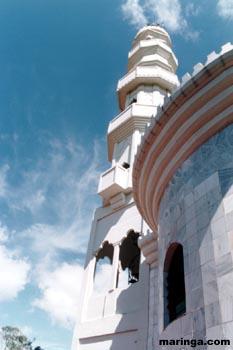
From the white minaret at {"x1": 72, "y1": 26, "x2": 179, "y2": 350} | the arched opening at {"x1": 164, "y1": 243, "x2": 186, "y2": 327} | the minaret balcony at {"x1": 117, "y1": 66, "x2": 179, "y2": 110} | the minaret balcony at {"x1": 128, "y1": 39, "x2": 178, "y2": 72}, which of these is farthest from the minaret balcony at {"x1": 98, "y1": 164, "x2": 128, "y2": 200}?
the minaret balcony at {"x1": 128, "y1": 39, "x2": 178, "y2": 72}

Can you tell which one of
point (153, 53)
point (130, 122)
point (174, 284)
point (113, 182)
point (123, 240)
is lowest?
point (174, 284)

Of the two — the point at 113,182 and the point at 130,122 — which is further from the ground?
the point at 130,122

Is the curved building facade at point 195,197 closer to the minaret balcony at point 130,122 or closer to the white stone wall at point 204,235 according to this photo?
the white stone wall at point 204,235

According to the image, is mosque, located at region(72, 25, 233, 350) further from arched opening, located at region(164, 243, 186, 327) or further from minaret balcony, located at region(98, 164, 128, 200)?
minaret balcony, located at region(98, 164, 128, 200)

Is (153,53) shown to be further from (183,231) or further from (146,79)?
(183,231)

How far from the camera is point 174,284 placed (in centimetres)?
549

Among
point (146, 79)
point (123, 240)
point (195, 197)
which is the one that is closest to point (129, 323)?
point (123, 240)

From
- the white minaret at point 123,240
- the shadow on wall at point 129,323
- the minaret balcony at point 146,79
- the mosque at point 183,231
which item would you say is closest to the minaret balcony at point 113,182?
the white minaret at point 123,240

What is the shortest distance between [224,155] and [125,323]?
6.20m

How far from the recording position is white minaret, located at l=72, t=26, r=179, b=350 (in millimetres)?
8984

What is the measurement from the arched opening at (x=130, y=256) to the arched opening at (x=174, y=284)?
5.85 meters

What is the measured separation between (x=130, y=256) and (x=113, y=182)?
2.91 meters

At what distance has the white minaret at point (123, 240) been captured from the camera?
29.5ft

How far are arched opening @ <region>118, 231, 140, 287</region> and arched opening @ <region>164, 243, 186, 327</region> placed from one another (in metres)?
5.85
